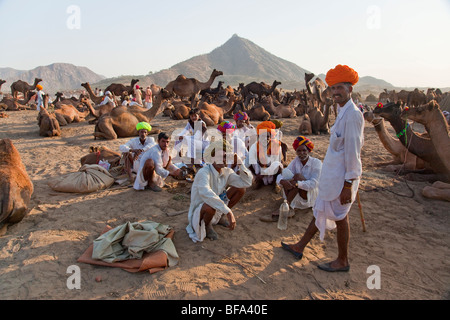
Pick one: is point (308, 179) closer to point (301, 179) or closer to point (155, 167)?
point (301, 179)

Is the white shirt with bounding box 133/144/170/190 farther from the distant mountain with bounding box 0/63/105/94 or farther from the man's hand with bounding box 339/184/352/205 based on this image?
the distant mountain with bounding box 0/63/105/94

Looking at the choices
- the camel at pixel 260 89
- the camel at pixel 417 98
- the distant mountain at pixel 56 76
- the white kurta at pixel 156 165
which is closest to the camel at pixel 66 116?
the white kurta at pixel 156 165

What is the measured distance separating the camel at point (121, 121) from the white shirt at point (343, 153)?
7774 mm

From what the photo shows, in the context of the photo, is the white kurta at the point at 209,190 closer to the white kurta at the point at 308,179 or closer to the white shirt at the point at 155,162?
the white kurta at the point at 308,179

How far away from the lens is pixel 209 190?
11.2 feet

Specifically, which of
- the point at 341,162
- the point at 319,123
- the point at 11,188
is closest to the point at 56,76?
the point at 319,123

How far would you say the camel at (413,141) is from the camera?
584 cm

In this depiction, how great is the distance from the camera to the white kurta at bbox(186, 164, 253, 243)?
3.40 metres

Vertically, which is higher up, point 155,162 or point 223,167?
point 223,167

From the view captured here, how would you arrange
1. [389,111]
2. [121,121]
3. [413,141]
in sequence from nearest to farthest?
[413,141] < [389,111] < [121,121]

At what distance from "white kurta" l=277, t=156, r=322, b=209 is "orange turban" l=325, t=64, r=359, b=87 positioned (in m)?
1.65

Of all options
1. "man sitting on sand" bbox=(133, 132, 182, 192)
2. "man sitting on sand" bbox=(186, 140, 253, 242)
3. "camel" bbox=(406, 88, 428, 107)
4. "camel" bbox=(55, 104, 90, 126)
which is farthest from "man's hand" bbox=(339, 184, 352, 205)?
"camel" bbox=(406, 88, 428, 107)

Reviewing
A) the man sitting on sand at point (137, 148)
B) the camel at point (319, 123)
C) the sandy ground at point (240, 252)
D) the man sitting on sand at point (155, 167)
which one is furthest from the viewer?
the camel at point (319, 123)

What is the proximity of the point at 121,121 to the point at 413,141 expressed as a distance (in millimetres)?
8433
